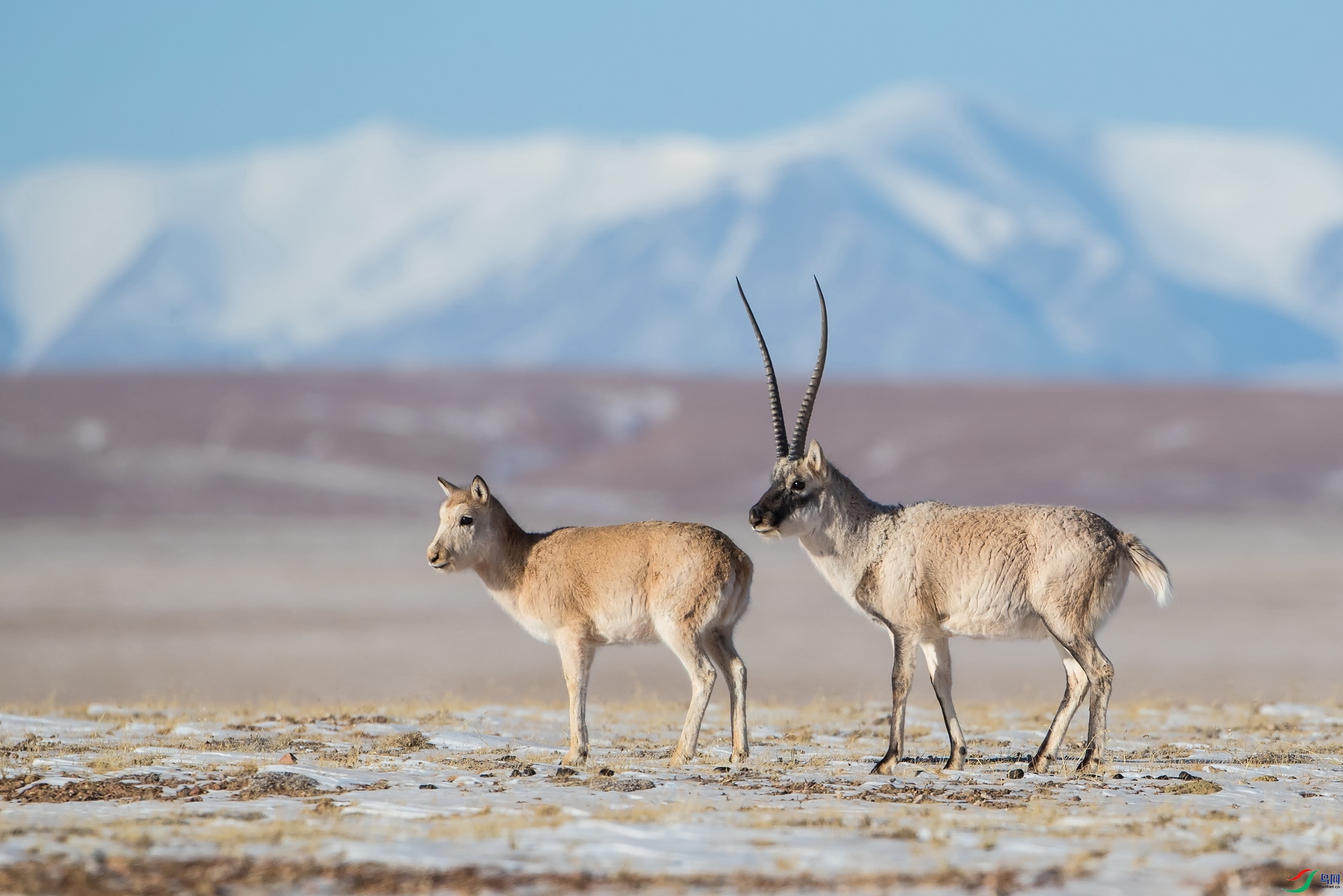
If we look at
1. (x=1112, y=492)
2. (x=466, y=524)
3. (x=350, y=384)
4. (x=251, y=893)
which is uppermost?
(x=350, y=384)

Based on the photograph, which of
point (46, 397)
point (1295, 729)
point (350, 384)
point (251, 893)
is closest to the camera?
point (251, 893)

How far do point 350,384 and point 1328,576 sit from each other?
152 ft

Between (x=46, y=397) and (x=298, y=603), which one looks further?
(x=46, y=397)

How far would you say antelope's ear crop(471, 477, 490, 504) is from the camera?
42.8ft

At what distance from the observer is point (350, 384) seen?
76.9 meters

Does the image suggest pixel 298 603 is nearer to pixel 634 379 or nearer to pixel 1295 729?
pixel 1295 729

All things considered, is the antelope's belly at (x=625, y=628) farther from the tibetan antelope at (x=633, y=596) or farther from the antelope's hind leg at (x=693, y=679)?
the antelope's hind leg at (x=693, y=679)

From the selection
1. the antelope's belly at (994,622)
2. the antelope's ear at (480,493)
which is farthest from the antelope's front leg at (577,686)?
the antelope's belly at (994,622)

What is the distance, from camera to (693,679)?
468 inches

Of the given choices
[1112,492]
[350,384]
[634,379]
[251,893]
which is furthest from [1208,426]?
[251,893]

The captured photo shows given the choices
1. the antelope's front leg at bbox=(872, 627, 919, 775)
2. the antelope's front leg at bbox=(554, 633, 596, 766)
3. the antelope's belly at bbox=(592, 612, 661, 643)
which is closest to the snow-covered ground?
the antelope's front leg at bbox=(872, 627, 919, 775)

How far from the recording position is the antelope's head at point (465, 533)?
12.9 metres

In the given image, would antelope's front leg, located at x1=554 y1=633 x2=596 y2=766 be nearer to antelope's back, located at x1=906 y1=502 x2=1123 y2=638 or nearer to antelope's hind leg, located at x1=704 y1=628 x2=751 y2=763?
antelope's hind leg, located at x1=704 y1=628 x2=751 y2=763

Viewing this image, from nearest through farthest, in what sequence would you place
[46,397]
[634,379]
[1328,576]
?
[1328,576] < [46,397] < [634,379]
